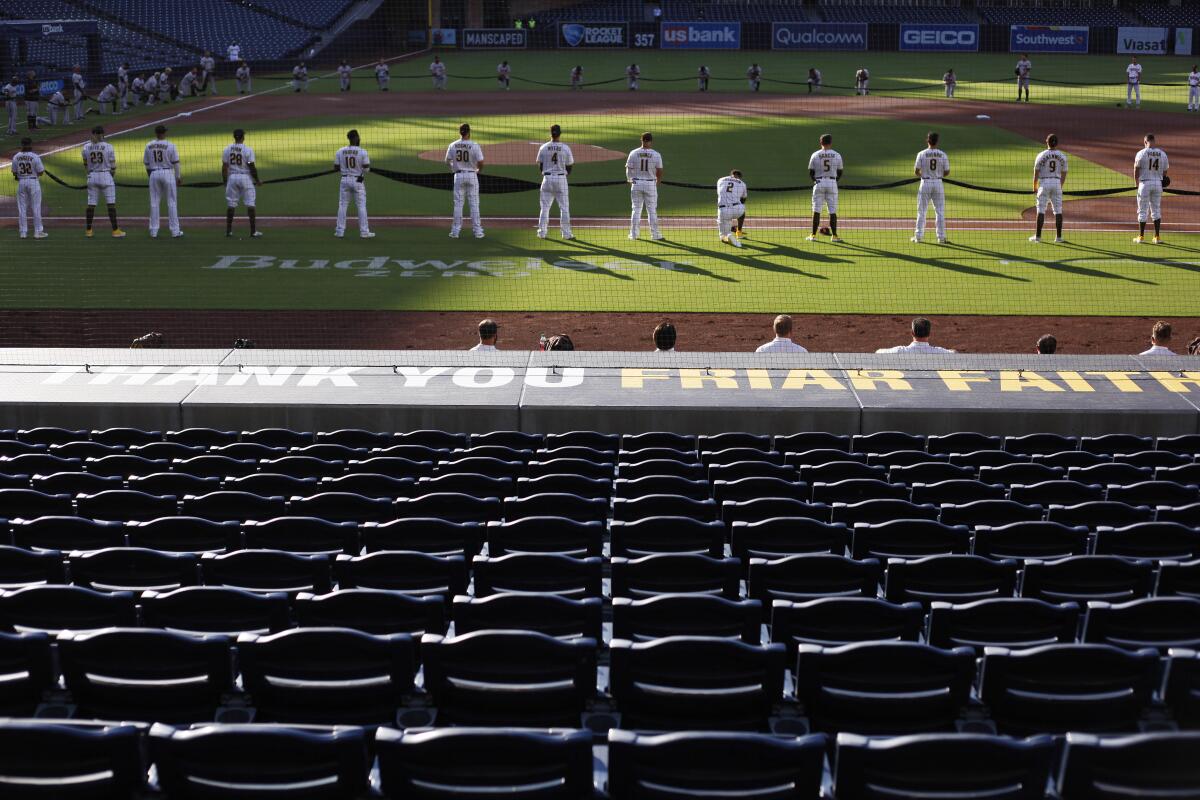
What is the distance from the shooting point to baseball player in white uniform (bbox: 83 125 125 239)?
21062 millimetres

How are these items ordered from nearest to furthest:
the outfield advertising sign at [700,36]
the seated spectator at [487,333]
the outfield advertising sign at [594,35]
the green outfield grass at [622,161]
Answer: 1. the seated spectator at [487,333]
2. the green outfield grass at [622,161]
3. the outfield advertising sign at [700,36]
4. the outfield advertising sign at [594,35]

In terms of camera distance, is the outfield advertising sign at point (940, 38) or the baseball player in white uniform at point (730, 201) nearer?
the baseball player in white uniform at point (730, 201)

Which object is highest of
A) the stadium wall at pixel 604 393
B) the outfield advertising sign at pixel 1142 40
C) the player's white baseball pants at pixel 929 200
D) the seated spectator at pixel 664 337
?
the outfield advertising sign at pixel 1142 40

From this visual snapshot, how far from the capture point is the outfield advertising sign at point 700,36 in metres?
56.5

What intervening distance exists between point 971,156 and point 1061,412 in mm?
20743

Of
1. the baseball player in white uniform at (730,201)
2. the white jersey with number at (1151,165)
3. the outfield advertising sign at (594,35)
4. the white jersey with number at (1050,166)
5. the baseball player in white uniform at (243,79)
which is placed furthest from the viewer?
the outfield advertising sign at (594,35)

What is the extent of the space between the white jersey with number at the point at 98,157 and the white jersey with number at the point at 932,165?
13505 mm

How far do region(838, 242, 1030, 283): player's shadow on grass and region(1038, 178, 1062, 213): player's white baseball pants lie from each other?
1.63 metres

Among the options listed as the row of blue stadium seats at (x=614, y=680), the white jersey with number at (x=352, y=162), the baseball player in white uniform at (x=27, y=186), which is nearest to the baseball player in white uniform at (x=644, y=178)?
the white jersey with number at (x=352, y=162)

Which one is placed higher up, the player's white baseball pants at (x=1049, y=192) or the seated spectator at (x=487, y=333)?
the player's white baseball pants at (x=1049, y=192)

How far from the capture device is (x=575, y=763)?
3.77m

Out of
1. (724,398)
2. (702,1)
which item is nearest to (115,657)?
(724,398)

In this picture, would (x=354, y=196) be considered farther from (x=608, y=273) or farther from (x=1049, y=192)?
(x=1049, y=192)

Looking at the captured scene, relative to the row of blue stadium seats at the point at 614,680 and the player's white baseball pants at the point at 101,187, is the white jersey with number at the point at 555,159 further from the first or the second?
the row of blue stadium seats at the point at 614,680
